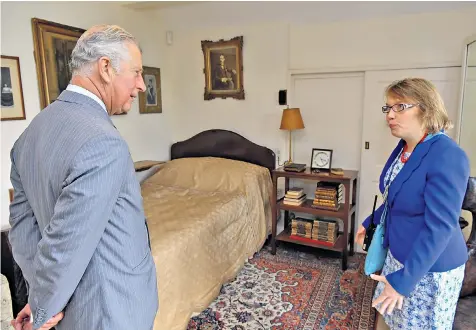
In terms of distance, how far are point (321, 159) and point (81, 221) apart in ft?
8.83

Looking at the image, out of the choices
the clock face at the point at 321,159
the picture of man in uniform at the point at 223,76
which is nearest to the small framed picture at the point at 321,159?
the clock face at the point at 321,159

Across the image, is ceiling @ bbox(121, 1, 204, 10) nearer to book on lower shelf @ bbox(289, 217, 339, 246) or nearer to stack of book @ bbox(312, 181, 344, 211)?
stack of book @ bbox(312, 181, 344, 211)

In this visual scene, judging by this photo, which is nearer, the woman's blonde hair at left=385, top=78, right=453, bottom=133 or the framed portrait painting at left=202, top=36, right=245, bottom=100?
the woman's blonde hair at left=385, top=78, right=453, bottom=133

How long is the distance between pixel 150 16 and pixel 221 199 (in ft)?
7.06

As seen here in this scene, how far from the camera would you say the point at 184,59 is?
384 cm

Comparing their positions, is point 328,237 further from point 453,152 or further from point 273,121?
point 453,152

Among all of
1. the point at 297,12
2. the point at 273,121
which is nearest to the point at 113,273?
the point at 273,121

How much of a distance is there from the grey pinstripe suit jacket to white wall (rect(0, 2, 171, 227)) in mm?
1702

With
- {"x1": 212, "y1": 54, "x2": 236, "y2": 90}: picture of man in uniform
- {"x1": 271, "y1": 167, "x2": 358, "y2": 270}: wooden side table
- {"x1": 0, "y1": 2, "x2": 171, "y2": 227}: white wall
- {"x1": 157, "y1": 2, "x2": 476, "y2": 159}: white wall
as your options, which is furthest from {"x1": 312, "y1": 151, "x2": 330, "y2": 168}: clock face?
{"x1": 0, "y1": 2, "x2": 171, "y2": 227}: white wall

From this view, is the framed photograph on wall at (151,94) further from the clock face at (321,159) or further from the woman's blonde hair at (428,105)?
the woman's blonde hair at (428,105)

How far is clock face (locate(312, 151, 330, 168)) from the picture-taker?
3219 millimetres

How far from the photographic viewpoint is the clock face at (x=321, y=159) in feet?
10.6

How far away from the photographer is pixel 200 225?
2363mm

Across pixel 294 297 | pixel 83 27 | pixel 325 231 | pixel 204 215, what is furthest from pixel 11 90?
pixel 325 231
